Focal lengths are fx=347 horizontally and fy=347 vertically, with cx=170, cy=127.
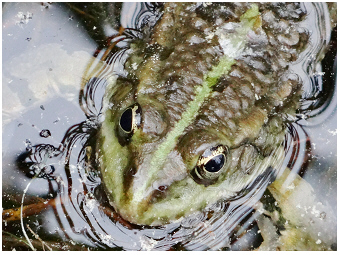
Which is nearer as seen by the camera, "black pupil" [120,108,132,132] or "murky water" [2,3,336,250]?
"black pupil" [120,108,132,132]

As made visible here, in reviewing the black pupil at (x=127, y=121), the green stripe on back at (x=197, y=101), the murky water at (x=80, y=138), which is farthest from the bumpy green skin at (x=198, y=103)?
the murky water at (x=80, y=138)

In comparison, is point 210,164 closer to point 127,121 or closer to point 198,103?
point 198,103

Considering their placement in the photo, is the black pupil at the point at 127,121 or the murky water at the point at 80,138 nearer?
the black pupil at the point at 127,121

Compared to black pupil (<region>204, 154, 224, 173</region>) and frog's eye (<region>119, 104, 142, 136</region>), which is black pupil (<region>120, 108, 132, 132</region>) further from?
black pupil (<region>204, 154, 224, 173</region>)

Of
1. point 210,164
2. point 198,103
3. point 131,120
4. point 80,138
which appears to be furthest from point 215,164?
point 80,138

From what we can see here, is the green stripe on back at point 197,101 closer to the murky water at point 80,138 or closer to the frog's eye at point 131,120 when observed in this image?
the frog's eye at point 131,120

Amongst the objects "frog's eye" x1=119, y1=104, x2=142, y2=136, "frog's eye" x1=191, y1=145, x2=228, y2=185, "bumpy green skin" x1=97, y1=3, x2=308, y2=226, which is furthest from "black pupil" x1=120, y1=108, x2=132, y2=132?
"frog's eye" x1=191, y1=145, x2=228, y2=185

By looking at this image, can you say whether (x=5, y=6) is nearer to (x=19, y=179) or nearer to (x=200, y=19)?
(x=19, y=179)
